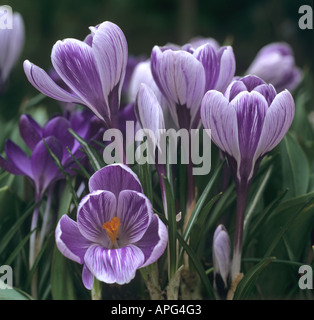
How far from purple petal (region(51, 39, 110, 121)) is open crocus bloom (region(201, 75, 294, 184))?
121 mm

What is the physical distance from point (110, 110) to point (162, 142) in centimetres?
7

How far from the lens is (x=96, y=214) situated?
0.47 meters

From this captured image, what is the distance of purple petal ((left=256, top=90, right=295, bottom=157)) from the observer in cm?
47

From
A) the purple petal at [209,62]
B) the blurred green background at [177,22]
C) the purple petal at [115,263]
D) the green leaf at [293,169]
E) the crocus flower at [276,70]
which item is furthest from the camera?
the blurred green background at [177,22]

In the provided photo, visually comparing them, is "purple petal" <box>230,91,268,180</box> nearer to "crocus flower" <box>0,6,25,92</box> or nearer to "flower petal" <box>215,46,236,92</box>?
"flower petal" <box>215,46,236,92</box>

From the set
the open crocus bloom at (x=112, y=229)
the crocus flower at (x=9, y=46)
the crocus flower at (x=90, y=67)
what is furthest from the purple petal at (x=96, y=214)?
the crocus flower at (x=9, y=46)

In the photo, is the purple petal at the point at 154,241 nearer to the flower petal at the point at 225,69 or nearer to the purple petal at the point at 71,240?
the purple petal at the point at 71,240

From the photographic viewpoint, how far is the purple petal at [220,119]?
47cm

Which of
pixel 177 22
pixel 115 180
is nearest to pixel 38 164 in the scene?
pixel 115 180

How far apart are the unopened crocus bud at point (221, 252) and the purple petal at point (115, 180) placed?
102mm

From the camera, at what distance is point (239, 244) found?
0.51m

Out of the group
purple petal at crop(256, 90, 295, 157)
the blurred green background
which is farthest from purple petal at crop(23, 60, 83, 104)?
the blurred green background

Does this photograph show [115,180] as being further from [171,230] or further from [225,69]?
[225,69]
